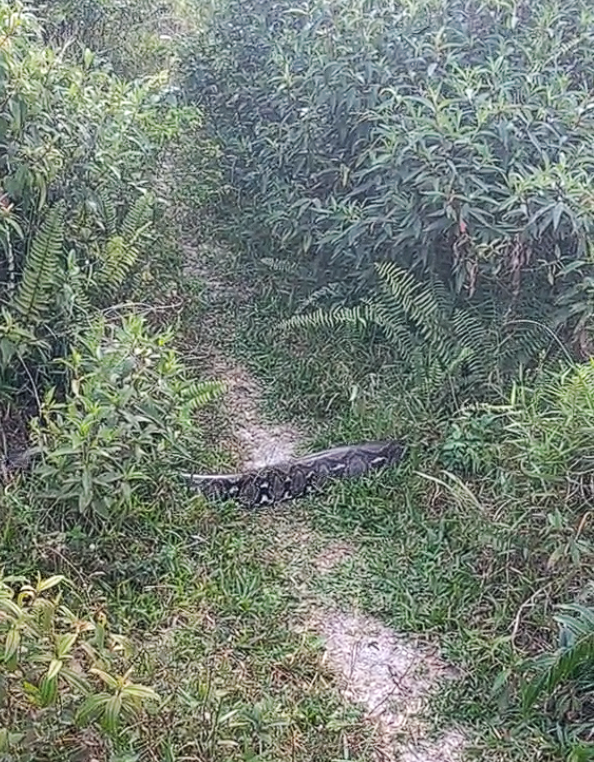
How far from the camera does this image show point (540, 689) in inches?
110

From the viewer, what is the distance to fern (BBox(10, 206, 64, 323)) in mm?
3725

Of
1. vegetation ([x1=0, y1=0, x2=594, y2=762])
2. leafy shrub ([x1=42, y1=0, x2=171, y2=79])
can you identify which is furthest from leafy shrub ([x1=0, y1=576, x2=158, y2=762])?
leafy shrub ([x1=42, y1=0, x2=171, y2=79])

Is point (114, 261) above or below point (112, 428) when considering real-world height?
above

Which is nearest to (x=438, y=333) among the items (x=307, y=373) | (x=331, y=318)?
(x=331, y=318)

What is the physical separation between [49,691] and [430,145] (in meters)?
3.05

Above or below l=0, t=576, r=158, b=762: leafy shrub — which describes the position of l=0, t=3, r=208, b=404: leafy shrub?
above

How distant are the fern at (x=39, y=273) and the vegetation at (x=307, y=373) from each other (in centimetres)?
1

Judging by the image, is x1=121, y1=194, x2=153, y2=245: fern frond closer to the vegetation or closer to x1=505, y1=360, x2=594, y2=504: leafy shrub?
the vegetation

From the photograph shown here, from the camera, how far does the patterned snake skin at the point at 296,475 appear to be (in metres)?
3.83

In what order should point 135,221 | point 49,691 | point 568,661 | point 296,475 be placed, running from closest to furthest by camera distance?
point 49,691 → point 568,661 → point 296,475 → point 135,221

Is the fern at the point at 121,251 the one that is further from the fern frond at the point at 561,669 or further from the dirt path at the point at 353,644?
the fern frond at the point at 561,669

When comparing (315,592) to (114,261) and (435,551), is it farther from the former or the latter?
(114,261)

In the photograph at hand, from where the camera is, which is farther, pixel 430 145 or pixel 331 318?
pixel 331 318

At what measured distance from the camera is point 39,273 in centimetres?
374
